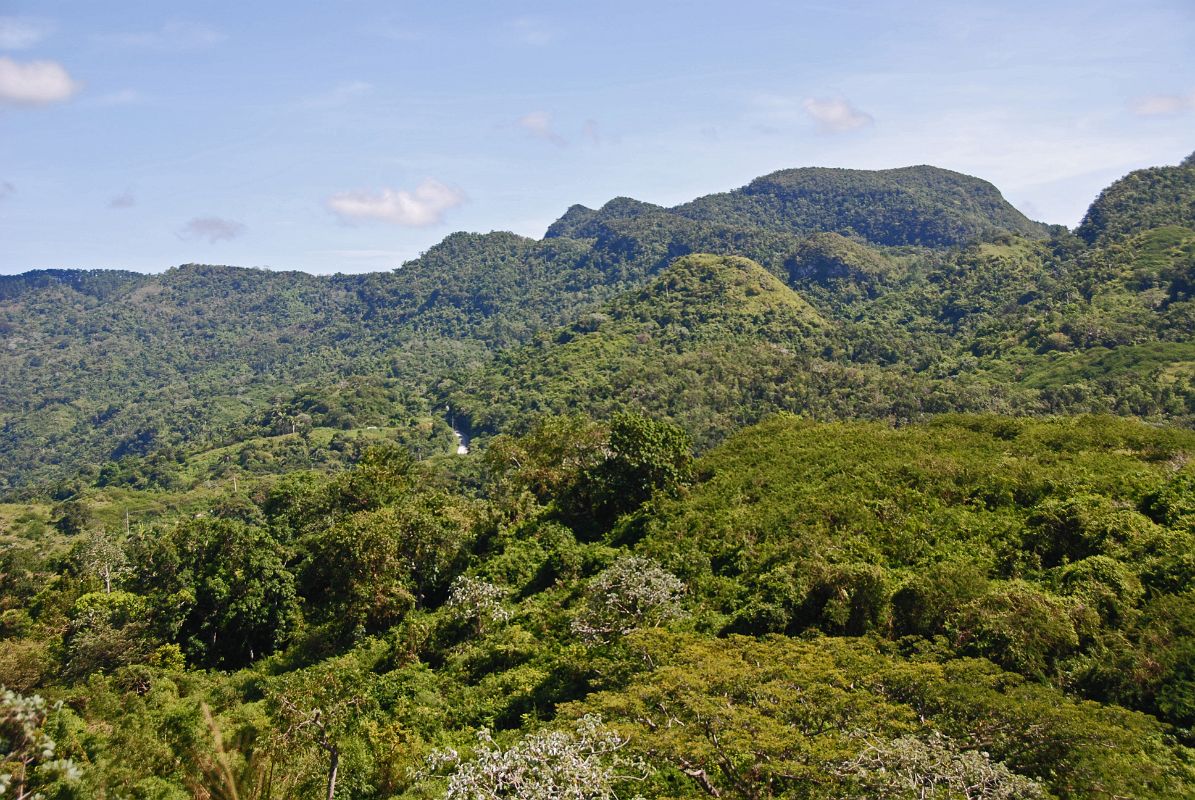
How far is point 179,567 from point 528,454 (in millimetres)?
19849

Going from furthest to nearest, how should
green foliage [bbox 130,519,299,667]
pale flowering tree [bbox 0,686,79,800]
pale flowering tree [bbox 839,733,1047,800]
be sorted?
green foliage [bbox 130,519,299,667], pale flowering tree [bbox 839,733,1047,800], pale flowering tree [bbox 0,686,79,800]

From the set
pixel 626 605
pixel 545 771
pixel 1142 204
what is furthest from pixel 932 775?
pixel 1142 204

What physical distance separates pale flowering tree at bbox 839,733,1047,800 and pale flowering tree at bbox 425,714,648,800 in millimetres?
3889

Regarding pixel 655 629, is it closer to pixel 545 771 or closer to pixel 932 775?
pixel 545 771

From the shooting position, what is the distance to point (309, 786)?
18281 millimetres

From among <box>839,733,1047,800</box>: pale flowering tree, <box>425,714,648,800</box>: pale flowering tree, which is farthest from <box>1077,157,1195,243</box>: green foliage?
<box>425,714,648,800</box>: pale flowering tree

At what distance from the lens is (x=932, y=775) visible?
12.1m

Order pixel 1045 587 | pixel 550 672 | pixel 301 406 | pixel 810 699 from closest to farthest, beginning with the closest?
pixel 810 699, pixel 1045 587, pixel 550 672, pixel 301 406

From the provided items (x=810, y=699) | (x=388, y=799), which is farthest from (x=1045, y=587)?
(x=388, y=799)

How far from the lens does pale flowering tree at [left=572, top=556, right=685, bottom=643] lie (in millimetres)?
23719

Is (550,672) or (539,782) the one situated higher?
(539,782)

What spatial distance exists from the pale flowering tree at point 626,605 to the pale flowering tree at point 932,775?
1172 centimetres

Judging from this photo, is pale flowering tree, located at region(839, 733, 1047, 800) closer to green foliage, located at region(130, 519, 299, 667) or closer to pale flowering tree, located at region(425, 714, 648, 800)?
pale flowering tree, located at region(425, 714, 648, 800)

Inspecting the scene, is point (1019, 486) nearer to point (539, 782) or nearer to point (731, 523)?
point (731, 523)
